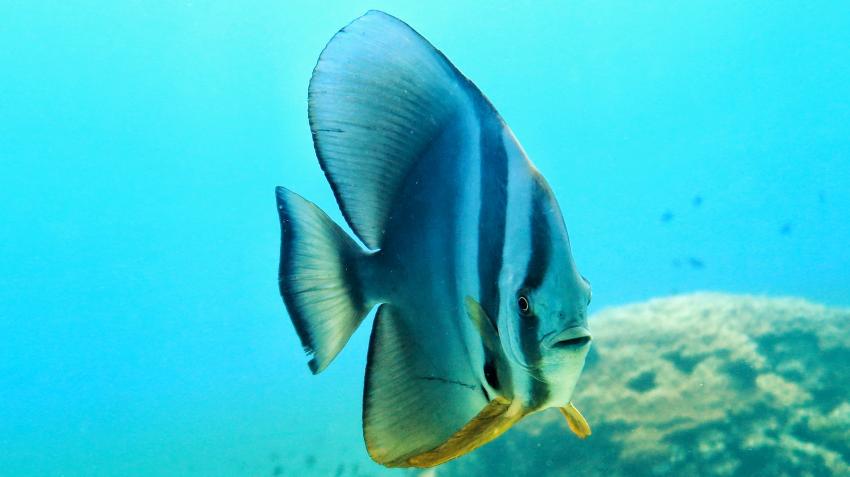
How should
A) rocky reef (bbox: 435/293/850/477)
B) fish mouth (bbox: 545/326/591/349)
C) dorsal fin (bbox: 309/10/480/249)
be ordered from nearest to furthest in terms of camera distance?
fish mouth (bbox: 545/326/591/349)
dorsal fin (bbox: 309/10/480/249)
rocky reef (bbox: 435/293/850/477)

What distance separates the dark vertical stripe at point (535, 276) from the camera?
2.24 ft

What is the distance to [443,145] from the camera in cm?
87

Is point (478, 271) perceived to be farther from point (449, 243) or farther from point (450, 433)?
point (450, 433)

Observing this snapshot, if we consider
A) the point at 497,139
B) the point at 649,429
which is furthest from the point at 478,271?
the point at 649,429

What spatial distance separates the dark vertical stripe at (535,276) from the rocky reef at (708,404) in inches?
193

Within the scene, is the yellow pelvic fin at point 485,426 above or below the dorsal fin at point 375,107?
below

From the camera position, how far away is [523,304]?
27.4 inches

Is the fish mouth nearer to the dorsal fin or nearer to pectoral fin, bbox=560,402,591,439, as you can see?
pectoral fin, bbox=560,402,591,439

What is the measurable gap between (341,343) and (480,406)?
0.27 metres

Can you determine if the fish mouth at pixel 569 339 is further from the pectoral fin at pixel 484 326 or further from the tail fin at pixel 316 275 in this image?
the tail fin at pixel 316 275

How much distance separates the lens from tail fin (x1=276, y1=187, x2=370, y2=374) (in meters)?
0.88

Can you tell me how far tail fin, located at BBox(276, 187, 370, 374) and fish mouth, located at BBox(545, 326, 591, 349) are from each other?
0.37m

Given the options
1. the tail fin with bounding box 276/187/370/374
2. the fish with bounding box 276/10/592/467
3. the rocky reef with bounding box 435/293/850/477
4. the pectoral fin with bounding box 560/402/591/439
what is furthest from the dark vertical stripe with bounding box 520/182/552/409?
the rocky reef with bounding box 435/293/850/477

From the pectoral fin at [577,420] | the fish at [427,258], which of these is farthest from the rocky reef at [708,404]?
the fish at [427,258]
